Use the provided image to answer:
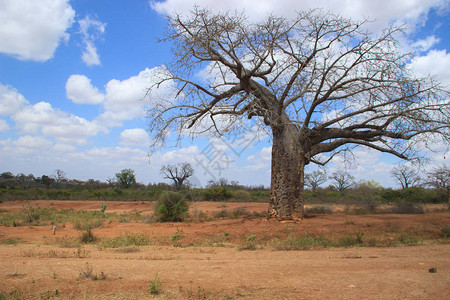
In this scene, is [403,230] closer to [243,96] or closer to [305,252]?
[305,252]

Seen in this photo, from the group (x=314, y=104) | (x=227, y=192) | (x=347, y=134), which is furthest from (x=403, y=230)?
(x=227, y=192)

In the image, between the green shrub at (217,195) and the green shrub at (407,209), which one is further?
the green shrub at (217,195)

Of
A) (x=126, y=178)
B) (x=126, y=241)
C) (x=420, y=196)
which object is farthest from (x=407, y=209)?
(x=126, y=178)

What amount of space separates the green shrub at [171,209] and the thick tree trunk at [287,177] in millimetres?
4074

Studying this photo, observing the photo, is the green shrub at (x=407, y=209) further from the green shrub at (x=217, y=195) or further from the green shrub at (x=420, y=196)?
the green shrub at (x=217, y=195)

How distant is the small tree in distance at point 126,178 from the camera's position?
51.0 metres

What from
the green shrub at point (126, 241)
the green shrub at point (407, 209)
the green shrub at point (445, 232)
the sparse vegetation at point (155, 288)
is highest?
the green shrub at point (407, 209)

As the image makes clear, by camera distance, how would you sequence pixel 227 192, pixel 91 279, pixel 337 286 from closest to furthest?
pixel 337 286 < pixel 91 279 < pixel 227 192

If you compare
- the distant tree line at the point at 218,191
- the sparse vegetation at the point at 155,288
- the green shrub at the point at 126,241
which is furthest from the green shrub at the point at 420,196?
the sparse vegetation at the point at 155,288

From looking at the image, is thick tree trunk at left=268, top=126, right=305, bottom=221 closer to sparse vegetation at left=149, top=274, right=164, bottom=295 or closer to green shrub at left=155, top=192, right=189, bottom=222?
green shrub at left=155, top=192, right=189, bottom=222

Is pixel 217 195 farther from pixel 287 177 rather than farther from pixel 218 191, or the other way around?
pixel 287 177

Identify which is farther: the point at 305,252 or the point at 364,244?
the point at 364,244

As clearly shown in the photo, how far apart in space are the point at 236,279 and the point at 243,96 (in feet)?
25.5

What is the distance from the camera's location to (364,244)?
8414mm
